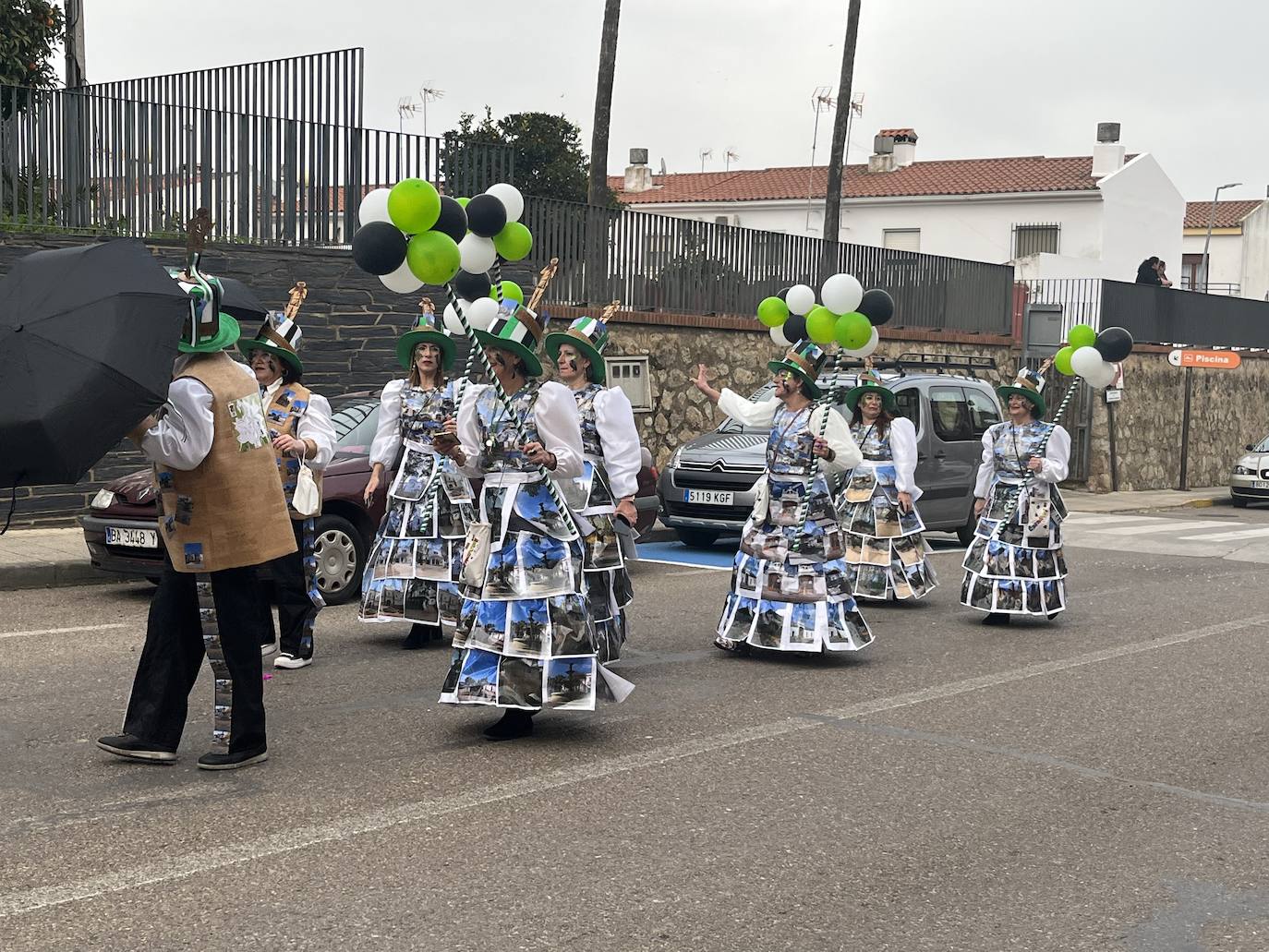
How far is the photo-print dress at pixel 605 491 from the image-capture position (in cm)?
779

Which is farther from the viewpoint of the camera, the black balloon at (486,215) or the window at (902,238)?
the window at (902,238)

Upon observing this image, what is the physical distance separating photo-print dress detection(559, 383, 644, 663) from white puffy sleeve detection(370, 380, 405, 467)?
4.63ft

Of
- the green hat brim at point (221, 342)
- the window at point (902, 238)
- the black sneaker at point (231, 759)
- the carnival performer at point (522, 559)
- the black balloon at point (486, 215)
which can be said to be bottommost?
the black sneaker at point (231, 759)

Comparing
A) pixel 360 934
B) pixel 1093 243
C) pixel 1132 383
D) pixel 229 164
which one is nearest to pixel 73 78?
pixel 229 164

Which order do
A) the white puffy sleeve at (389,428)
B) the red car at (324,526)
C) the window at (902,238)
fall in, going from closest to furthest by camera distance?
the white puffy sleeve at (389,428) → the red car at (324,526) → the window at (902,238)

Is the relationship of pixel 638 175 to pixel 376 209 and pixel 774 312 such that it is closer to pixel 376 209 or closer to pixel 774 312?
pixel 774 312

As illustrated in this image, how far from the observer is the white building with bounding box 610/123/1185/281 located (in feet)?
158

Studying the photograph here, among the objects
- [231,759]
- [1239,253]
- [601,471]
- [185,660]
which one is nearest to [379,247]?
[601,471]

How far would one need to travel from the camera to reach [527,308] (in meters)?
6.65

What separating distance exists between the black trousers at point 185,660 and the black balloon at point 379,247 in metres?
1.64

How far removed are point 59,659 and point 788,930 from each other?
532 cm

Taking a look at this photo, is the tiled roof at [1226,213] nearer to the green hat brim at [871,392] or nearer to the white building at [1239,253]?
the white building at [1239,253]

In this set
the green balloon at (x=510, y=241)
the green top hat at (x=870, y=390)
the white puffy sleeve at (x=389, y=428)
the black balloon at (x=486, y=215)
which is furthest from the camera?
the green top hat at (x=870, y=390)

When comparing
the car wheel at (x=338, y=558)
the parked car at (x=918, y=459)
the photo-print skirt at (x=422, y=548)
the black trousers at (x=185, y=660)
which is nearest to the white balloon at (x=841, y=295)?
the photo-print skirt at (x=422, y=548)
